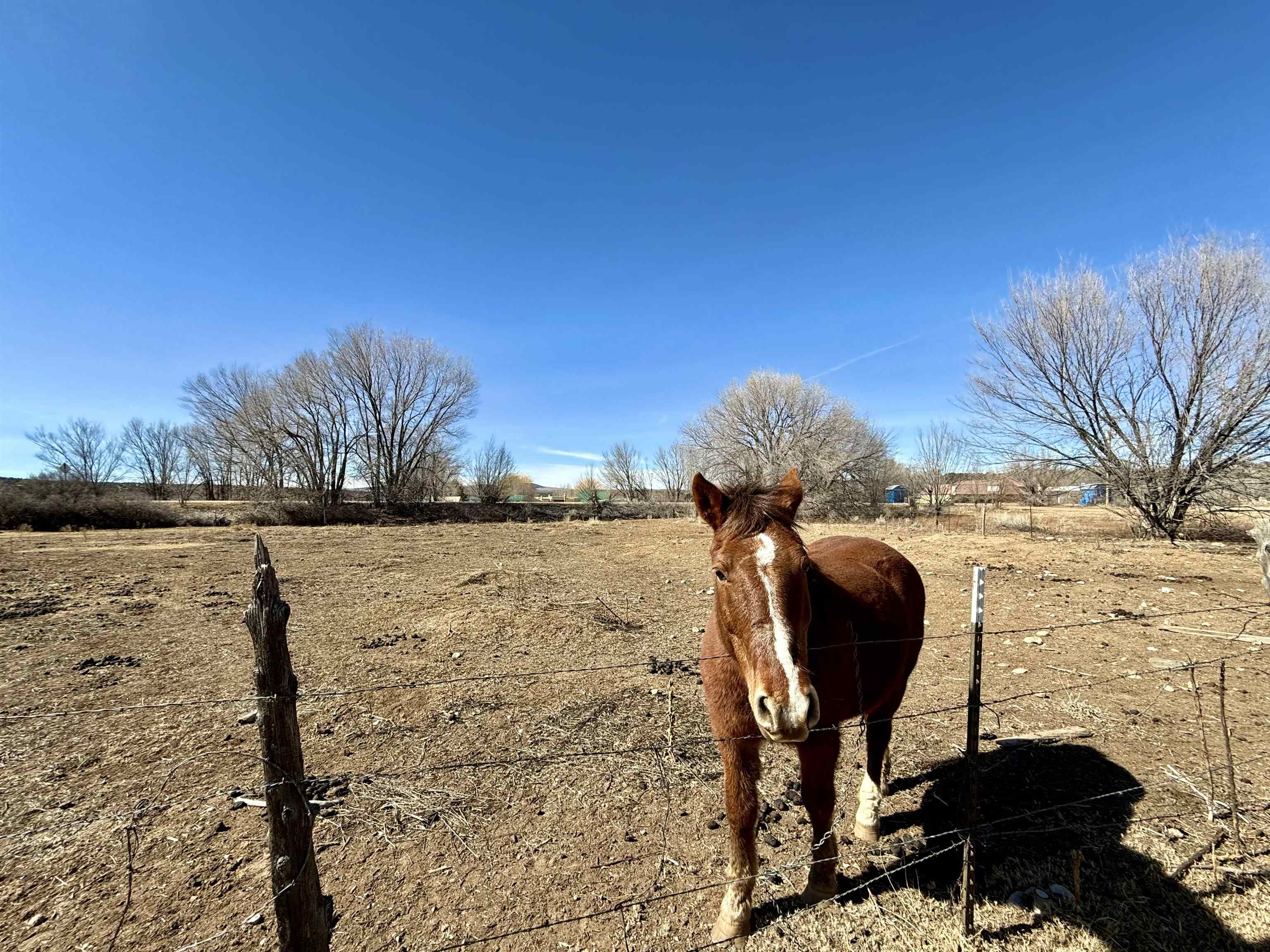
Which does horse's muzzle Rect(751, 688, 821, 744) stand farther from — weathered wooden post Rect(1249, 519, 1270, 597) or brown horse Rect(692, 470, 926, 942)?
weathered wooden post Rect(1249, 519, 1270, 597)

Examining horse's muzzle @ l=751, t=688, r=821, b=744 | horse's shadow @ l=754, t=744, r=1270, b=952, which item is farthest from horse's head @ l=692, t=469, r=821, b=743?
horse's shadow @ l=754, t=744, r=1270, b=952

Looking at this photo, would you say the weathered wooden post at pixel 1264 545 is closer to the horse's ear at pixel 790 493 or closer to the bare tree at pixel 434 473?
the horse's ear at pixel 790 493

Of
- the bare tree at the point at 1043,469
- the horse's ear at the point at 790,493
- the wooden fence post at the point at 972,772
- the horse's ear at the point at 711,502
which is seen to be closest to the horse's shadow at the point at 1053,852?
the wooden fence post at the point at 972,772

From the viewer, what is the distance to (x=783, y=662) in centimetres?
176

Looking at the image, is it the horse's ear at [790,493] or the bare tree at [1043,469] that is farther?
the bare tree at [1043,469]

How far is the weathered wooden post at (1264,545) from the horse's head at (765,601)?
9.79 feet

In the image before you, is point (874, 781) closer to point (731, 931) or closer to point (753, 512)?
point (731, 931)

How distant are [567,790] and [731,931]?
5.00ft

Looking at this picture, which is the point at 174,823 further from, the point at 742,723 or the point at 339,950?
the point at 742,723

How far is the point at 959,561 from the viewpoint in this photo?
11664 millimetres

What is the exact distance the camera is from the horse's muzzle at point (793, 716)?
1.66 metres

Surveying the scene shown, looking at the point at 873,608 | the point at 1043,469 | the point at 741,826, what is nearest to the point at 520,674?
the point at 741,826

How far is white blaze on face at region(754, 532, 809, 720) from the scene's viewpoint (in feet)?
5.47

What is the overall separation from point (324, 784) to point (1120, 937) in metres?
4.62
